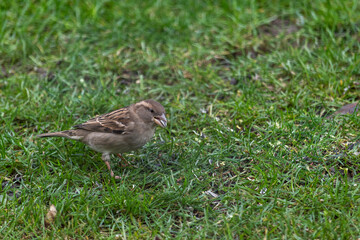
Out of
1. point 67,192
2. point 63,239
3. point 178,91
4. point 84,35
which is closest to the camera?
point 63,239

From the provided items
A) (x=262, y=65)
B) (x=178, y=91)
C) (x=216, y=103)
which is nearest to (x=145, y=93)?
(x=178, y=91)

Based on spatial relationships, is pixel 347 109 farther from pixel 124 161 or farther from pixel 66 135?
pixel 66 135

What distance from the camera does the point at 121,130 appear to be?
5203 millimetres

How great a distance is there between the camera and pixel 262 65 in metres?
6.83

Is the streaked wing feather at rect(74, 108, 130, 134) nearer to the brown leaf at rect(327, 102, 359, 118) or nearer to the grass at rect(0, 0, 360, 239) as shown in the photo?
the grass at rect(0, 0, 360, 239)

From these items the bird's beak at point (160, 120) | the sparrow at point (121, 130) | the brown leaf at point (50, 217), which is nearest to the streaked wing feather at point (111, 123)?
the sparrow at point (121, 130)

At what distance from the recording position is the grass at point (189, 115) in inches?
176

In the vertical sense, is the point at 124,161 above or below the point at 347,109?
below

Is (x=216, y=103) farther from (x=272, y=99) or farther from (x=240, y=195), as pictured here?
(x=240, y=195)

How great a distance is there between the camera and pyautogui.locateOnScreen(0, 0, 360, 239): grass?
4.47 metres

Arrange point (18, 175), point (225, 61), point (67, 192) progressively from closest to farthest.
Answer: point (67, 192)
point (18, 175)
point (225, 61)

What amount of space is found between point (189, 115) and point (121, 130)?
49.4 inches

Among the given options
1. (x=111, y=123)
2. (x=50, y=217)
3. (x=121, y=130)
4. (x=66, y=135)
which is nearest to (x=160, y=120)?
(x=121, y=130)

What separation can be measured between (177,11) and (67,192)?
4417mm
